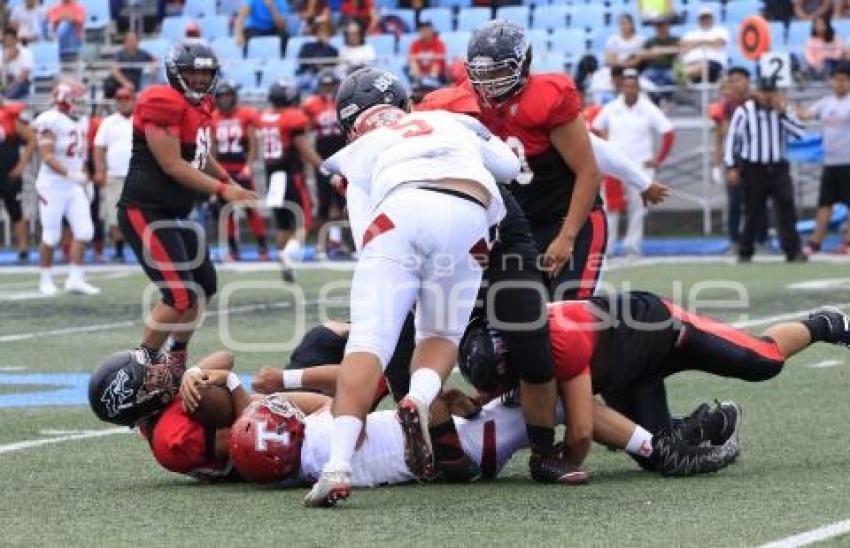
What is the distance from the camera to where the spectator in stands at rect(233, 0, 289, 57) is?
2031 centimetres

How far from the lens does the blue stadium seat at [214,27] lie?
2072 cm

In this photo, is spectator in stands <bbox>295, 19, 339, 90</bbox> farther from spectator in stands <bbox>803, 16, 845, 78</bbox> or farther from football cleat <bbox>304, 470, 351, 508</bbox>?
football cleat <bbox>304, 470, 351, 508</bbox>

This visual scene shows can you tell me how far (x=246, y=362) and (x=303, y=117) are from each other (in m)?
7.69

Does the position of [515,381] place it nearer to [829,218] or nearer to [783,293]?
[783,293]

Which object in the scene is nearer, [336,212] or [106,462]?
[106,462]

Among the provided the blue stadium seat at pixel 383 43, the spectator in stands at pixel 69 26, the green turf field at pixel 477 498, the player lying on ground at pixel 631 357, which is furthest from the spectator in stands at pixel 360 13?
the player lying on ground at pixel 631 357

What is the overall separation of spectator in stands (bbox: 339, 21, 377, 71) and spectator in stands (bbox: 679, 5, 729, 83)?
293 cm

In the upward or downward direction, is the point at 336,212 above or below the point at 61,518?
below

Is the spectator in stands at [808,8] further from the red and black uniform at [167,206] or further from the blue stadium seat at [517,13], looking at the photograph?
the red and black uniform at [167,206]

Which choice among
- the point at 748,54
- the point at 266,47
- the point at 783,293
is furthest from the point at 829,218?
the point at 266,47

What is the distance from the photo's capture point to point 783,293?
1253cm

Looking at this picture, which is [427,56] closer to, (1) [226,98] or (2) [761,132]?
(1) [226,98]

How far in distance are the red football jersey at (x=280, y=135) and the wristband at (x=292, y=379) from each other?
10529mm

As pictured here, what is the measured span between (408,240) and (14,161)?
12.6 meters
